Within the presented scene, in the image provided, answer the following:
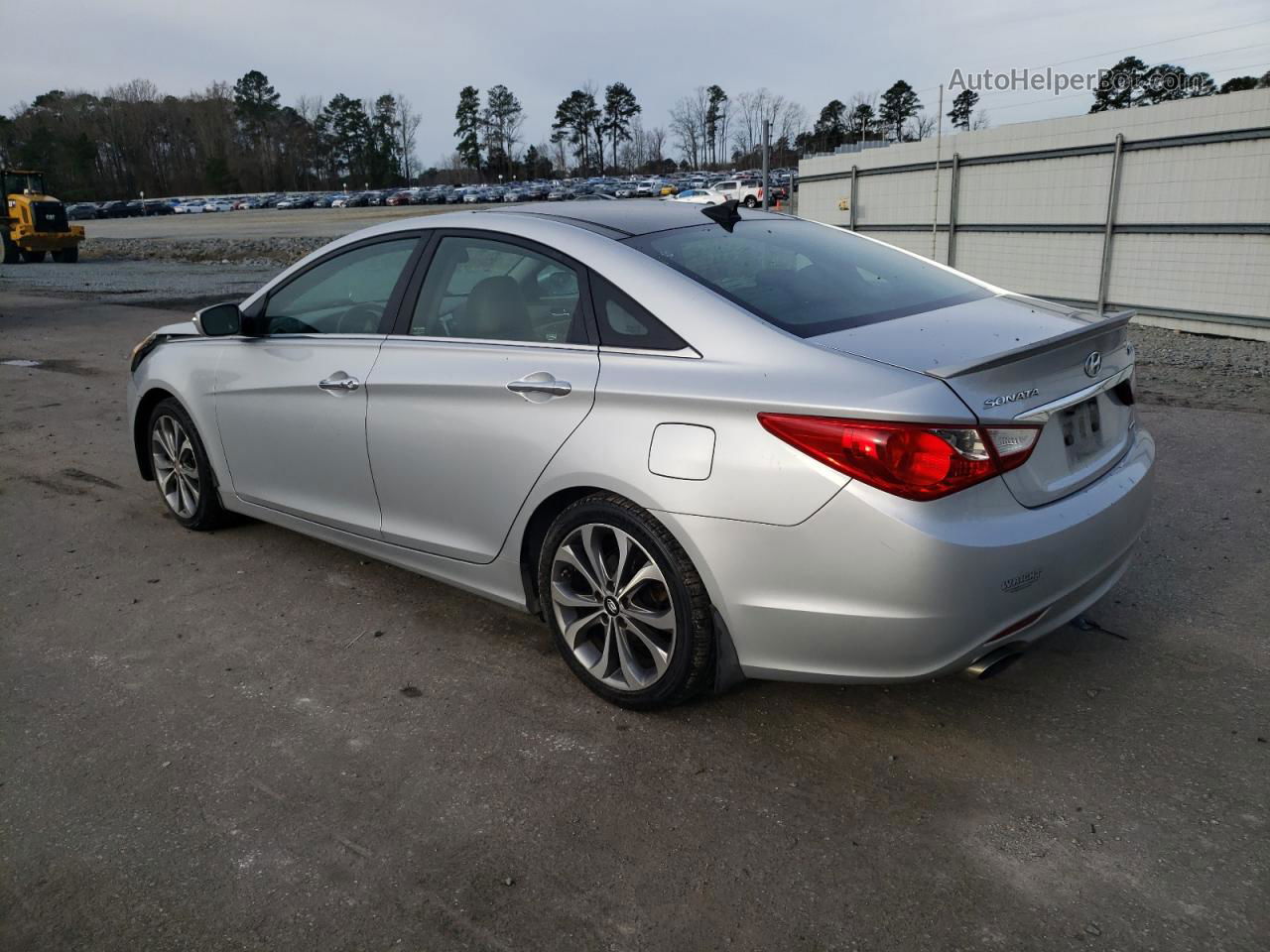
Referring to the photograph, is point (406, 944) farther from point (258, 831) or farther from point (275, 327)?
point (275, 327)

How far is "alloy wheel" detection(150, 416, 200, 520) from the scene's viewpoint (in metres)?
5.11

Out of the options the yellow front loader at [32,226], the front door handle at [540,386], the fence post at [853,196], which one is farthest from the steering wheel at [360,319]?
the yellow front loader at [32,226]

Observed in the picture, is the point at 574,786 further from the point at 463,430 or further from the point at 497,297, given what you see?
the point at 497,297

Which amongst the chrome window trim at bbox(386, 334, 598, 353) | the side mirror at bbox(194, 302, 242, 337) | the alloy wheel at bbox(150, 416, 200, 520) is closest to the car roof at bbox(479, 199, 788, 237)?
the chrome window trim at bbox(386, 334, 598, 353)

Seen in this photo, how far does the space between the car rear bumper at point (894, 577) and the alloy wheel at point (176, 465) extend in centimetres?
315

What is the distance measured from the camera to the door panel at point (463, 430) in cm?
333

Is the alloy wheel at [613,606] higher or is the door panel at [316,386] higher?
the door panel at [316,386]

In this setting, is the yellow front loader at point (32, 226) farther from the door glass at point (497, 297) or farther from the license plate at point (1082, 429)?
the license plate at point (1082, 429)

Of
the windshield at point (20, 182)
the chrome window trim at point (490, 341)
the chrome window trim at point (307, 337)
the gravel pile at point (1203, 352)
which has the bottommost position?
the gravel pile at point (1203, 352)

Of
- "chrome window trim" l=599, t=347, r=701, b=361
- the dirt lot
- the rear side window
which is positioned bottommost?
the dirt lot

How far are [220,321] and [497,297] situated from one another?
1587 mm

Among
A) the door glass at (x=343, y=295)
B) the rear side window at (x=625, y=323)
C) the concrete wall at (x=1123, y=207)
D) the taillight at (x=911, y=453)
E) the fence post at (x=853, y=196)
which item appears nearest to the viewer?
the taillight at (x=911, y=453)

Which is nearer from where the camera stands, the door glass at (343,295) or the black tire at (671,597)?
the black tire at (671,597)

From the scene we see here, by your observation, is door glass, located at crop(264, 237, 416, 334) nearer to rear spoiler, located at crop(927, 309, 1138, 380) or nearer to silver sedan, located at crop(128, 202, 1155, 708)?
silver sedan, located at crop(128, 202, 1155, 708)
